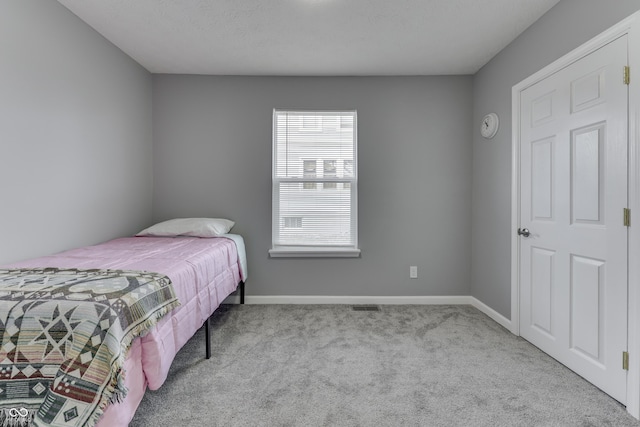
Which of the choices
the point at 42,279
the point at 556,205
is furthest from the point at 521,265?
the point at 42,279

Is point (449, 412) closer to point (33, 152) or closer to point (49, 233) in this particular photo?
point (49, 233)

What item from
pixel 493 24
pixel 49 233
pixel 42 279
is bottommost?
pixel 42 279

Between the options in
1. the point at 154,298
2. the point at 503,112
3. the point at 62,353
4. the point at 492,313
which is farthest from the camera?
the point at 492,313

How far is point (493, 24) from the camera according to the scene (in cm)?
212

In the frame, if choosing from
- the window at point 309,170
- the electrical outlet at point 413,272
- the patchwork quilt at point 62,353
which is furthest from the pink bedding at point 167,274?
the electrical outlet at point 413,272

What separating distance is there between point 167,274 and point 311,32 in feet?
6.79

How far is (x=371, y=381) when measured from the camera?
1663 mm

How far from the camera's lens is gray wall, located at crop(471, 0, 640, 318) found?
5.62 ft

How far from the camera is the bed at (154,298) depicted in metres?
0.95

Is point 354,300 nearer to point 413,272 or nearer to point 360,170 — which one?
point 413,272

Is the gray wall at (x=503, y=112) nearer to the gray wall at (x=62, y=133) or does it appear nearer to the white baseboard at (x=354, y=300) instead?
the white baseboard at (x=354, y=300)

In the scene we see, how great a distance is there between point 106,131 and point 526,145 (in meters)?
3.51

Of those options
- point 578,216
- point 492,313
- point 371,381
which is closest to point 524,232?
point 578,216

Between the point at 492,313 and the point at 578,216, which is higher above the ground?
the point at 578,216
